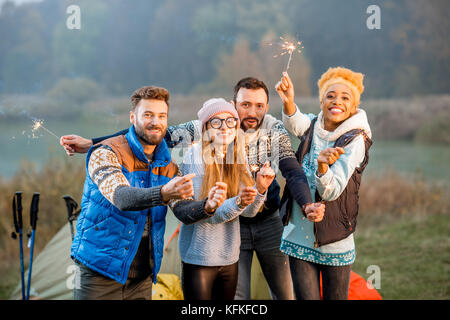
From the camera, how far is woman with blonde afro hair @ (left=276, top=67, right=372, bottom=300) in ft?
7.29

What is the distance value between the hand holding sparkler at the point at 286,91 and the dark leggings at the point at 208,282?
0.90 m

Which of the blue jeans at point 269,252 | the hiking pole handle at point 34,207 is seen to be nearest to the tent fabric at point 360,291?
the blue jeans at point 269,252

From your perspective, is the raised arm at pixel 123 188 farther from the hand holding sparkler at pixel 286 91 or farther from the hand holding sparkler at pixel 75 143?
the hand holding sparkler at pixel 286 91

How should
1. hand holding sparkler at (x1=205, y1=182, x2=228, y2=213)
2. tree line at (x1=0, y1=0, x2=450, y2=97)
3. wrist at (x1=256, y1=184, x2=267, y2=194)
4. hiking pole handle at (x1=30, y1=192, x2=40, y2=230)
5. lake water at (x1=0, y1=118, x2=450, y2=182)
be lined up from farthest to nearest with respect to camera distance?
tree line at (x1=0, y1=0, x2=450, y2=97), lake water at (x1=0, y1=118, x2=450, y2=182), hiking pole handle at (x1=30, y1=192, x2=40, y2=230), wrist at (x1=256, y1=184, x2=267, y2=194), hand holding sparkler at (x1=205, y1=182, x2=228, y2=213)

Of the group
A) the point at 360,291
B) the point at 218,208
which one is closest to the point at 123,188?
the point at 218,208

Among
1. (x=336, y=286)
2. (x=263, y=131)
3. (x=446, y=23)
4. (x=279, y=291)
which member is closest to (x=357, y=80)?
(x=263, y=131)

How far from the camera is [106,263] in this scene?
2.05 meters

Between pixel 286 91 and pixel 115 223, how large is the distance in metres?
1.14

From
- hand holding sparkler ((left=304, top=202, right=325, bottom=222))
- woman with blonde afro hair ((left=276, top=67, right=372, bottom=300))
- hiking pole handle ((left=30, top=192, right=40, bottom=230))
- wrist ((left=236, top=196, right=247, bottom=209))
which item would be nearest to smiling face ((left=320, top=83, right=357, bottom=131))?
woman with blonde afro hair ((left=276, top=67, right=372, bottom=300))

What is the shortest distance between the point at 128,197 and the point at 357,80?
4.39ft

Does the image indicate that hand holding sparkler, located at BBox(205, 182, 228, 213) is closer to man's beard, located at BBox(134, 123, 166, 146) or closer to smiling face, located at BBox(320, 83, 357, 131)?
man's beard, located at BBox(134, 123, 166, 146)

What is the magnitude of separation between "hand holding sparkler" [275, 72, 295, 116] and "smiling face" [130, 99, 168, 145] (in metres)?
0.66

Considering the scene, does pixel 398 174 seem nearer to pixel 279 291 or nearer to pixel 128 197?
pixel 279 291

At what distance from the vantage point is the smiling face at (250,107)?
2453 mm
